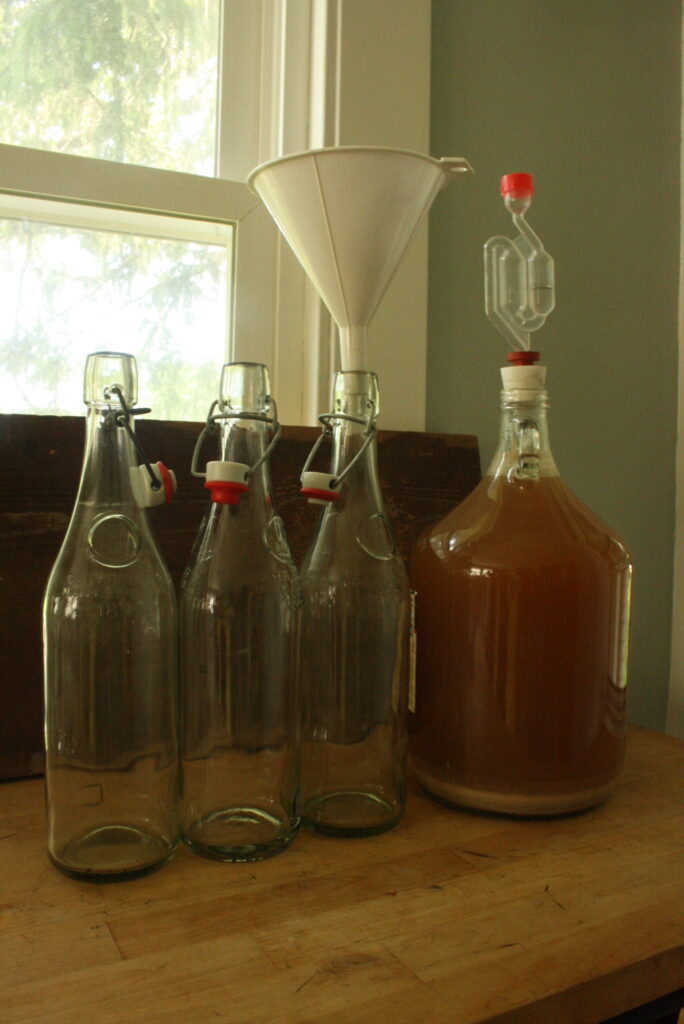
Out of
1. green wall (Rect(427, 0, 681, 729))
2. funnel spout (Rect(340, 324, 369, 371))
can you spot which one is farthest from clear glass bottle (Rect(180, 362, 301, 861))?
green wall (Rect(427, 0, 681, 729))

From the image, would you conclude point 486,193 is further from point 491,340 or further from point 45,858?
point 45,858

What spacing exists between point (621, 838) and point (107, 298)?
2.43ft

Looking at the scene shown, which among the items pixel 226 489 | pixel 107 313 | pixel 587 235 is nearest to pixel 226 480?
pixel 226 489

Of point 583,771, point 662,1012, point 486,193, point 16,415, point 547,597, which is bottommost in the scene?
point 662,1012

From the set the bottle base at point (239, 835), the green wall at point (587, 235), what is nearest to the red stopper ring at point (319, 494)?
the bottle base at point (239, 835)

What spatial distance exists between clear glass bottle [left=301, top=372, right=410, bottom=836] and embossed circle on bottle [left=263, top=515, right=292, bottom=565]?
1.5 inches

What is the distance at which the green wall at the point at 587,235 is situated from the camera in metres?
1.06

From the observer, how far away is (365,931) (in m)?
0.50

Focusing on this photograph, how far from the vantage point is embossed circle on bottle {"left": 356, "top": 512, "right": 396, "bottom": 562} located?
2.19 ft

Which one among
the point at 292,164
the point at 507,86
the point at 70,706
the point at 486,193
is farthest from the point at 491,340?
the point at 70,706

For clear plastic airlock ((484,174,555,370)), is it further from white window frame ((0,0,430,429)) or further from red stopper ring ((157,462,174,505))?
red stopper ring ((157,462,174,505))

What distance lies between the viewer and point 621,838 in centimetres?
65

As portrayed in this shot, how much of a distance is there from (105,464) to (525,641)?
344 mm

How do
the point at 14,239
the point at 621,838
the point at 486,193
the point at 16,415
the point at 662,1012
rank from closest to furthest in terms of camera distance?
the point at 662,1012 → the point at 621,838 → the point at 16,415 → the point at 14,239 → the point at 486,193
